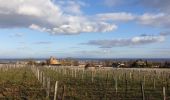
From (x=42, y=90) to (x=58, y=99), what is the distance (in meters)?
4.61

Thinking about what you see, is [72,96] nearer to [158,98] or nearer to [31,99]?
[31,99]

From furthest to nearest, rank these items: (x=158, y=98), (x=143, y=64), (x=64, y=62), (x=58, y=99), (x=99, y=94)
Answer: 1. (x=64, y=62)
2. (x=143, y=64)
3. (x=99, y=94)
4. (x=158, y=98)
5. (x=58, y=99)

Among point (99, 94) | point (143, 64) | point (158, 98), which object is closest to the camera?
point (158, 98)

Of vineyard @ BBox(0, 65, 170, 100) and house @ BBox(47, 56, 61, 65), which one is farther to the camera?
house @ BBox(47, 56, 61, 65)

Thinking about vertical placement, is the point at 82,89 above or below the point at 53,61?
below

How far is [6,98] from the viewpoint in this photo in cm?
1908

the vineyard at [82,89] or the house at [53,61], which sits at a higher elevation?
the house at [53,61]

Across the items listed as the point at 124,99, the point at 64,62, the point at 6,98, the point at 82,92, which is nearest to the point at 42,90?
the point at 82,92

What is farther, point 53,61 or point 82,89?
point 53,61

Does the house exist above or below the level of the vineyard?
above

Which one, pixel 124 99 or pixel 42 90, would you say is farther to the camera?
pixel 42 90

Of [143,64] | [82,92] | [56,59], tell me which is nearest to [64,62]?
[56,59]

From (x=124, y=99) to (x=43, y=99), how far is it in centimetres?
404

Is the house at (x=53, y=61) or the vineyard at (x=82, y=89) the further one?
the house at (x=53, y=61)
